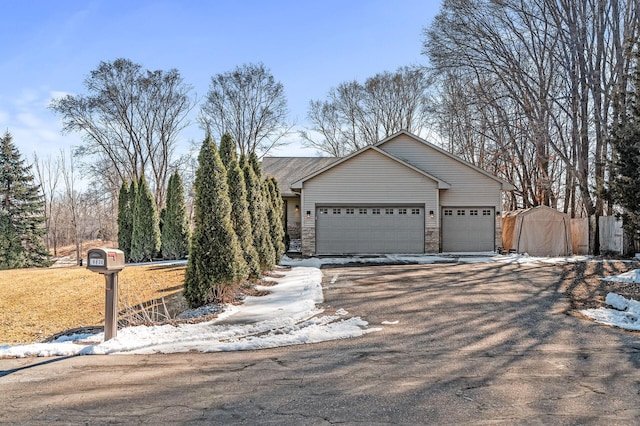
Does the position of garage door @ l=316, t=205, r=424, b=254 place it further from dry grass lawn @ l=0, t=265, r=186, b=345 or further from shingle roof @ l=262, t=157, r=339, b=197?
shingle roof @ l=262, t=157, r=339, b=197

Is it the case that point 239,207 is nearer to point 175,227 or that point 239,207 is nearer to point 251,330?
point 251,330

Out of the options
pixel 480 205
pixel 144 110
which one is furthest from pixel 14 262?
pixel 480 205

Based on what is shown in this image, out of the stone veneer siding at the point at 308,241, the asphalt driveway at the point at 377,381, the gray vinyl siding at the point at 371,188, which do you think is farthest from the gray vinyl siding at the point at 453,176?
the asphalt driveway at the point at 377,381

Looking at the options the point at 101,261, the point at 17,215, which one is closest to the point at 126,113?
the point at 17,215

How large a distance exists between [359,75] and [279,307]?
29271mm

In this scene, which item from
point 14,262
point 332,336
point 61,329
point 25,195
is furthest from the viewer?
point 25,195

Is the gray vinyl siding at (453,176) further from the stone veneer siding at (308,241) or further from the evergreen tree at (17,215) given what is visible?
the evergreen tree at (17,215)

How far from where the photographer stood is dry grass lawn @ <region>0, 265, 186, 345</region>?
8062 millimetres

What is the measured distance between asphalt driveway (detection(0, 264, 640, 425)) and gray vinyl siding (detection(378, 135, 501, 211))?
14174 millimetres

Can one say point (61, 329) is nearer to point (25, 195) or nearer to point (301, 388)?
point (301, 388)

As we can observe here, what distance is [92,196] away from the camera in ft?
118

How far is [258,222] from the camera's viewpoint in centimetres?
1187

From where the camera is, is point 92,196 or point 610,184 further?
point 92,196

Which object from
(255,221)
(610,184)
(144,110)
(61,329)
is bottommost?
(61,329)
